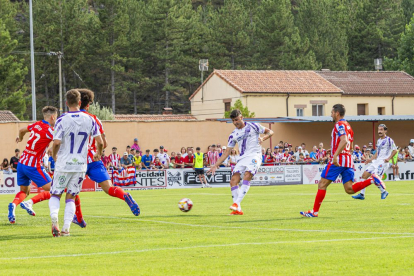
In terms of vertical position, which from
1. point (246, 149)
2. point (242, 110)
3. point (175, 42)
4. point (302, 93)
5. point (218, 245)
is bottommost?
point (218, 245)

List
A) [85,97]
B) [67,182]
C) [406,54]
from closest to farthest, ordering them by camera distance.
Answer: [67,182]
[85,97]
[406,54]

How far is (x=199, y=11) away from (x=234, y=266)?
85732 millimetres

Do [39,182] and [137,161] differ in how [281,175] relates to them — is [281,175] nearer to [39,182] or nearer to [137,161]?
[137,161]

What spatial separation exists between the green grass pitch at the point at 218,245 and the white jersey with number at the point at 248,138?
55.7 inches

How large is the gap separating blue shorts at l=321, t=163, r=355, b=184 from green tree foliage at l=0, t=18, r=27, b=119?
5665 cm

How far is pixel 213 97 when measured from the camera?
67.2 metres

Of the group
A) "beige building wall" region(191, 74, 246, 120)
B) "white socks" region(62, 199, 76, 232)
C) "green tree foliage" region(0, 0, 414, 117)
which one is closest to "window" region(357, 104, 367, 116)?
"beige building wall" region(191, 74, 246, 120)

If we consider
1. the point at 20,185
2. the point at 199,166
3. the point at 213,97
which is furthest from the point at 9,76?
the point at 20,185

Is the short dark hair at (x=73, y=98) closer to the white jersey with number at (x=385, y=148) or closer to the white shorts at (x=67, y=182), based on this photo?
the white shorts at (x=67, y=182)

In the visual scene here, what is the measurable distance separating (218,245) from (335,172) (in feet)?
17.3

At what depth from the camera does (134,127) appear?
4550 centimetres

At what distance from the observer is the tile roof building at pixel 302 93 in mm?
62969

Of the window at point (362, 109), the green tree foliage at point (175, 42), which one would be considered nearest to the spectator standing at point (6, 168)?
the window at point (362, 109)

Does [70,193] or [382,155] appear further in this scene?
[382,155]
